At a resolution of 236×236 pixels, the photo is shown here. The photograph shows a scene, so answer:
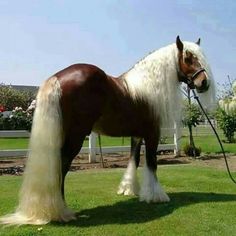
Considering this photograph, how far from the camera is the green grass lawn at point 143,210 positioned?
192 inches

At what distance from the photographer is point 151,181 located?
20.2 ft

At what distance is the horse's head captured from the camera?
245 inches

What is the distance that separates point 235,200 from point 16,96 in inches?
1975

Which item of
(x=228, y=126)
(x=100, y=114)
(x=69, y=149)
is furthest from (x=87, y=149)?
(x=228, y=126)

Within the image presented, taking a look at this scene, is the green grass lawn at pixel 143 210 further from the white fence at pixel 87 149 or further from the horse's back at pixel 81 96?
the white fence at pixel 87 149

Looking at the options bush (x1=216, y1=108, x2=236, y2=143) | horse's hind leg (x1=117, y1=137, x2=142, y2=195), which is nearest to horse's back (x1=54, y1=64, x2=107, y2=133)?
horse's hind leg (x1=117, y1=137, x2=142, y2=195)

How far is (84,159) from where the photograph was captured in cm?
1343

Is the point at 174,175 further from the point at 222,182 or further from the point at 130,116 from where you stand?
the point at 130,116

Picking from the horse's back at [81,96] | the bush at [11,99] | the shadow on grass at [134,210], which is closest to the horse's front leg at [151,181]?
the shadow on grass at [134,210]

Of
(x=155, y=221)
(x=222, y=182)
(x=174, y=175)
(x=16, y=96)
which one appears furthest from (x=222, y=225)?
(x=16, y=96)

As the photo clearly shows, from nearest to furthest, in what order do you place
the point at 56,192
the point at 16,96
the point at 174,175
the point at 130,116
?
the point at 56,192 → the point at 130,116 → the point at 174,175 → the point at 16,96

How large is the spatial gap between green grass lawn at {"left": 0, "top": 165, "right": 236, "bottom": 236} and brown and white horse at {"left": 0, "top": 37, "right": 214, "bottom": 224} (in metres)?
0.28

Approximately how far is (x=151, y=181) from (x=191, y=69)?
Answer: 1662 mm

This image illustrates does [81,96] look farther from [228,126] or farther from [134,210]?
[228,126]
